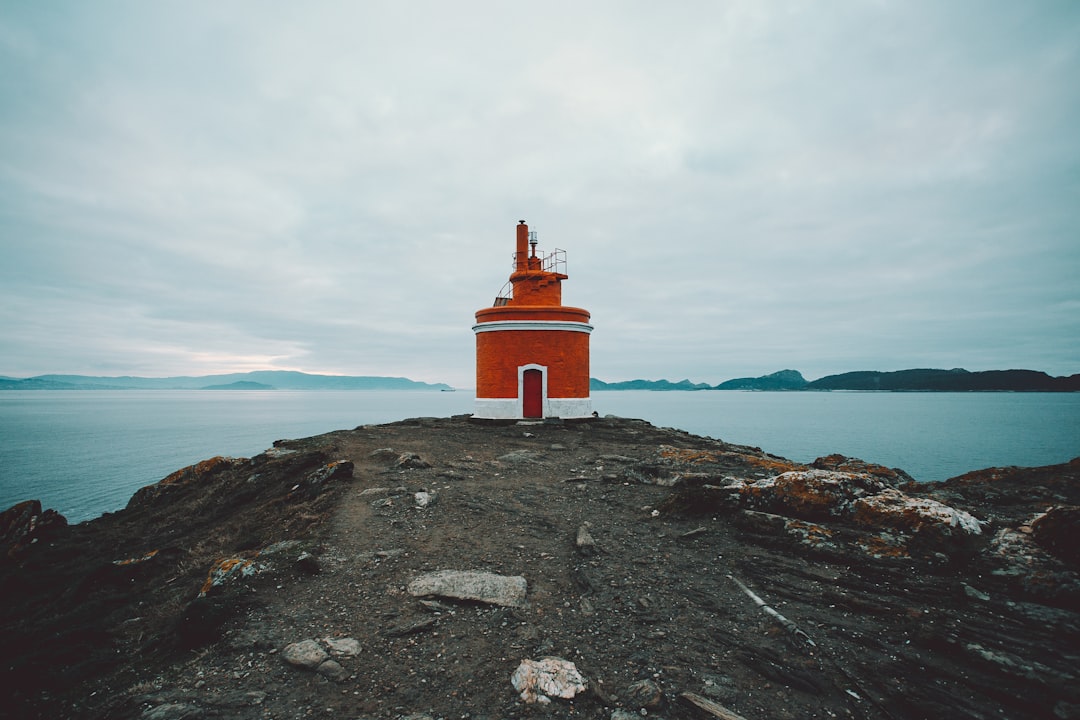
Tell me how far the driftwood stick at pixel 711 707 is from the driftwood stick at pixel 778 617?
125cm

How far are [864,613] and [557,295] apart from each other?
18019 millimetres

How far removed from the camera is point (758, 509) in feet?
24.9

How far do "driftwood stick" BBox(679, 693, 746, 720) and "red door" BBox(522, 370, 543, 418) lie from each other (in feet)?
55.1

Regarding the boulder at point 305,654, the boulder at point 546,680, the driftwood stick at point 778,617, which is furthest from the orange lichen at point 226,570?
the driftwood stick at point 778,617

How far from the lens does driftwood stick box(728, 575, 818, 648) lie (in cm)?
457

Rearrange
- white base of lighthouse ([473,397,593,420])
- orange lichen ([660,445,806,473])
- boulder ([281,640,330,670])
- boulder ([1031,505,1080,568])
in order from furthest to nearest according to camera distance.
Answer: white base of lighthouse ([473,397,593,420]) < orange lichen ([660,445,806,473]) < boulder ([1031,505,1080,568]) < boulder ([281,640,330,670])

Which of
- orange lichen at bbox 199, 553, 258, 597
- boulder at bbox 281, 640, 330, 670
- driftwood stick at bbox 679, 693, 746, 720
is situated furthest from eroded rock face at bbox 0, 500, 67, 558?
driftwood stick at bbox 679, 693, 746, 720

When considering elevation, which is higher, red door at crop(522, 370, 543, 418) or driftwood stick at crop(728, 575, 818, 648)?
red door at crop(522, 370, 543, 418)

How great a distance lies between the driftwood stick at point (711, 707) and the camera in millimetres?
3672

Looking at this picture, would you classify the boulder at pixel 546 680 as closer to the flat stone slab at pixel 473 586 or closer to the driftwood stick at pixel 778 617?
the flat stone slab at pixel 473 586

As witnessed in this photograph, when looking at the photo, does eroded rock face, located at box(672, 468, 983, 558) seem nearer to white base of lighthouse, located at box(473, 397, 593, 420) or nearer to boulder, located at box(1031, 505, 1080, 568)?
boulder, located at box(1031, 505, 1080, 568)

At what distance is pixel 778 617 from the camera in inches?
194

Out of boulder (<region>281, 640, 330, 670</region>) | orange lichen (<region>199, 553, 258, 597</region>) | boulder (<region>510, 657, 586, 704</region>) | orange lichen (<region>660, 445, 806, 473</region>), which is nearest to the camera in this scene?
boulder (<region>510, 657, 586, 704</region>)

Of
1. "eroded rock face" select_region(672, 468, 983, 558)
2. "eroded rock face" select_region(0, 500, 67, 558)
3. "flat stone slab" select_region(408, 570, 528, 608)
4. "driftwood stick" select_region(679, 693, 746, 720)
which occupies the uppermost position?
"eroded rock face" select_region(672, 468, 983, 558)
